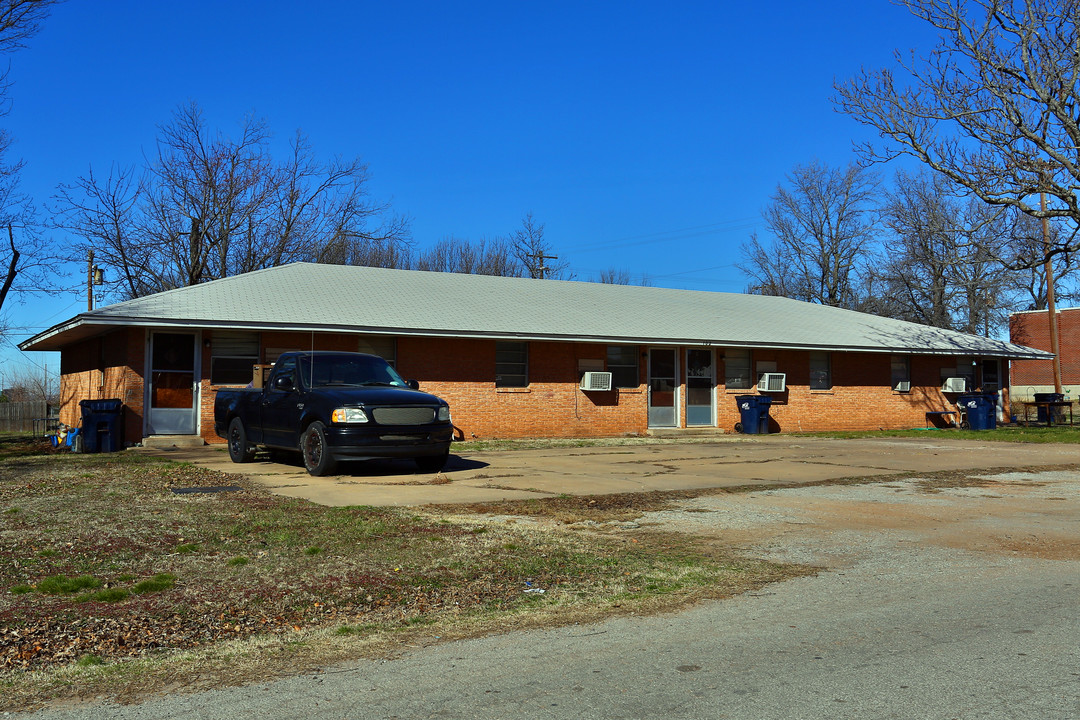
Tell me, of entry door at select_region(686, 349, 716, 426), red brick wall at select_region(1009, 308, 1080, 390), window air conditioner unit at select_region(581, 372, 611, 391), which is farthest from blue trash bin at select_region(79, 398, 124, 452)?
red brick wall at select_region(1009, 308, 1080, 390)

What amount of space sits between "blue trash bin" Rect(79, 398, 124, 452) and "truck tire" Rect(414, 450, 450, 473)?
7.88 metres

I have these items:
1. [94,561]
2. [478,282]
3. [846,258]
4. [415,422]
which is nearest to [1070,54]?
[478,282]

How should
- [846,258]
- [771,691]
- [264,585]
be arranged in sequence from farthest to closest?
[846,258], [264,585], [771,691]

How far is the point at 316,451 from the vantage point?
496 inches

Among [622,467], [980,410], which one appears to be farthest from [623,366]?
[980,410]

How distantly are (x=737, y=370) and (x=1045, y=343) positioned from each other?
3446 centimetres

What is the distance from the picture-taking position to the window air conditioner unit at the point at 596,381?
23359mm

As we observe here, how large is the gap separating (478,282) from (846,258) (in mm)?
31165

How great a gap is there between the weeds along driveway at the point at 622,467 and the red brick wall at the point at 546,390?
6.02 ft

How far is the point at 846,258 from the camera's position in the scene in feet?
169

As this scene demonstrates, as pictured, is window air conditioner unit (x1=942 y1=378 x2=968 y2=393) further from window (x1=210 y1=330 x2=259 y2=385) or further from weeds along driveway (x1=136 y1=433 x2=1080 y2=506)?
window (x1=210 y1=330 x2=259 y2=385)

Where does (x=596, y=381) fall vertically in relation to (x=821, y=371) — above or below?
below

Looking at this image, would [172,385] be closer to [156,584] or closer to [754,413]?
[156,584]

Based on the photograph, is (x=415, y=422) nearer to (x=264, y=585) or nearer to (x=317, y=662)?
(x=264, y=585)
